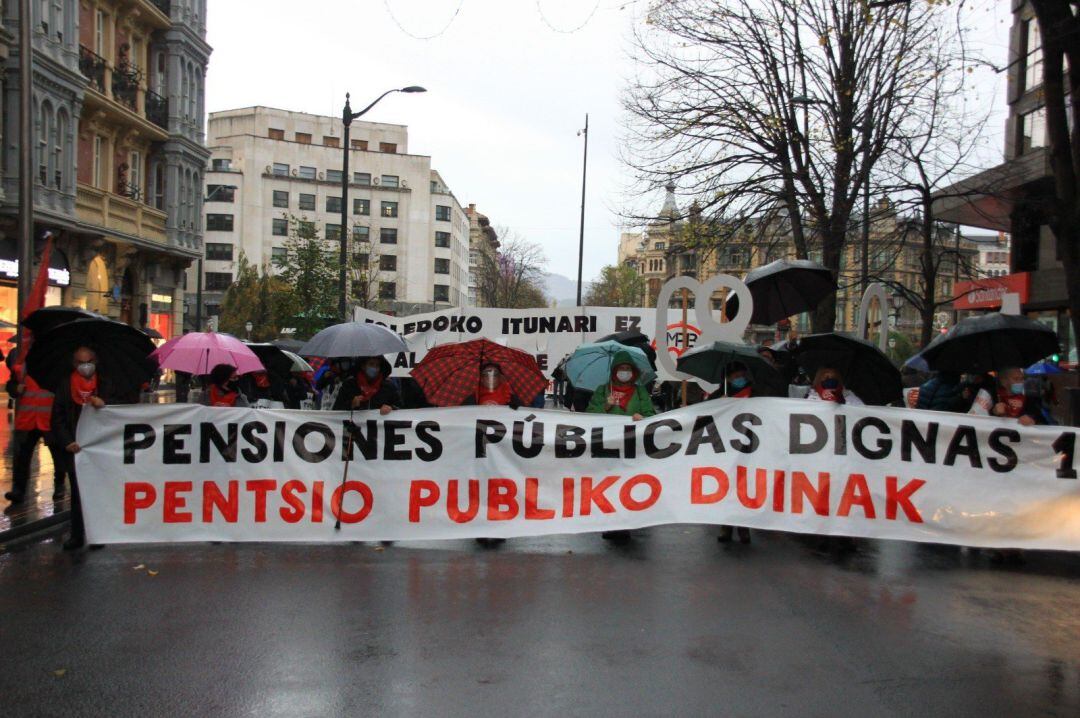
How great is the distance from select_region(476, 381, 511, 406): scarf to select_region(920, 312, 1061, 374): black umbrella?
4.04m

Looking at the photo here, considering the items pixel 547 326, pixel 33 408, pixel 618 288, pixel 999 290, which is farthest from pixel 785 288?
pixel 618 288

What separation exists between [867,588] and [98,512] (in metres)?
6.23

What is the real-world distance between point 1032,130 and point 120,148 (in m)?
30.7

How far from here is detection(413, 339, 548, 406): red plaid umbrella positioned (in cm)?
908

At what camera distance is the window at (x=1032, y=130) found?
3031cm

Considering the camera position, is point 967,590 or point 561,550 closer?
point 967,590

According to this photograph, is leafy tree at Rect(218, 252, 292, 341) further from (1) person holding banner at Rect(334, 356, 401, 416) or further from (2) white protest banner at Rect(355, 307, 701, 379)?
A: (1) person holding banner at Rect(334, 356, 401, 416)

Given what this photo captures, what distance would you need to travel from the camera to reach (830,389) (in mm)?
8664

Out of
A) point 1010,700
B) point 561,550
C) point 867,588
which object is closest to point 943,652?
point 1010,700

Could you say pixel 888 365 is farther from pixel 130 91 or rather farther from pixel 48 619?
pixel 130 91

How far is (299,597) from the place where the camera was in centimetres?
663

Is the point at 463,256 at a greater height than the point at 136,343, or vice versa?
the point at 463,256

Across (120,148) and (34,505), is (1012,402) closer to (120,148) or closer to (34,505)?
(34,505)

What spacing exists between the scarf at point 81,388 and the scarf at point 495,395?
11.2ft
